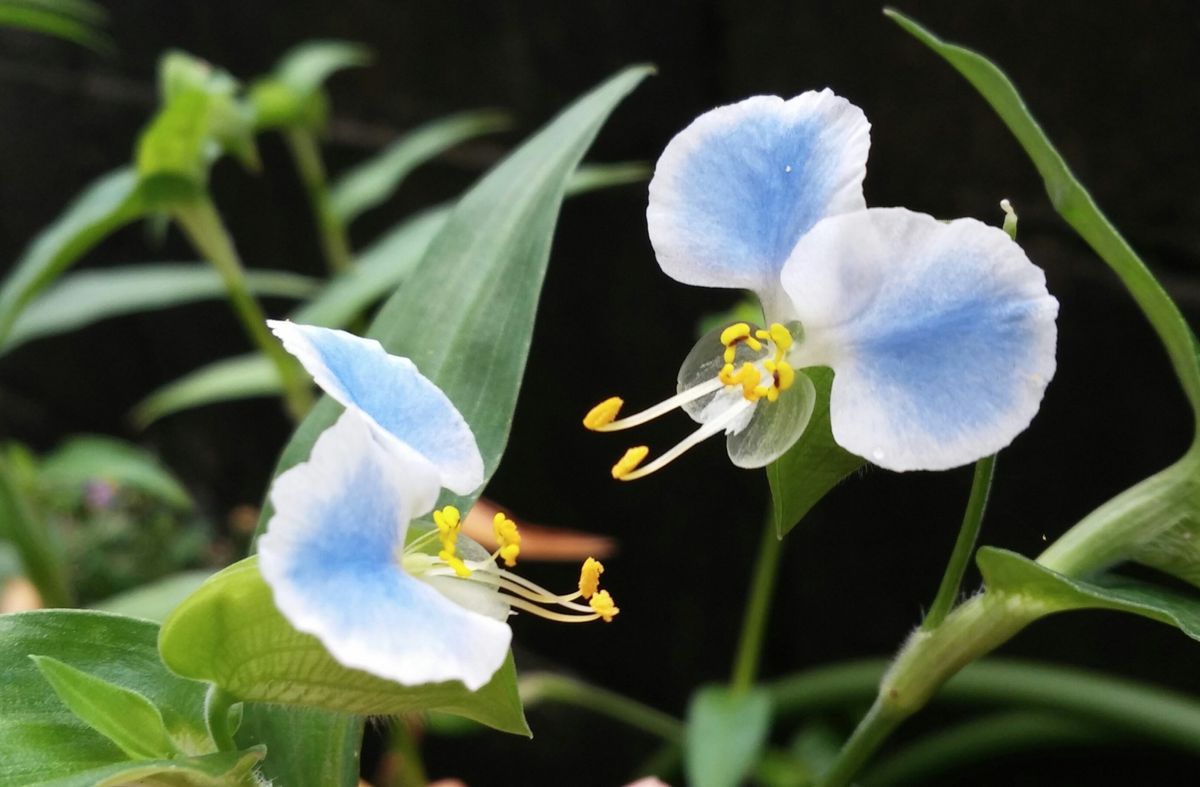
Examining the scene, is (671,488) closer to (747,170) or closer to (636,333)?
(636,333)

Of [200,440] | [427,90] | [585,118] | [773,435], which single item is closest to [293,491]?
[773,435]

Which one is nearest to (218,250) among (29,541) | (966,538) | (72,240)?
(72,240)

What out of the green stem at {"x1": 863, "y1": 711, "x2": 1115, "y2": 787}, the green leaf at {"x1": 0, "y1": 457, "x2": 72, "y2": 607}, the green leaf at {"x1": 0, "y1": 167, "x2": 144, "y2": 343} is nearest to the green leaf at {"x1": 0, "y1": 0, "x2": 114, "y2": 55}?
the green leaf at {"x1": 0, "y1": 167, "x2": 144, "y2": 343}

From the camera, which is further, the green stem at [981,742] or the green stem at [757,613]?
the green stem at [981,742]

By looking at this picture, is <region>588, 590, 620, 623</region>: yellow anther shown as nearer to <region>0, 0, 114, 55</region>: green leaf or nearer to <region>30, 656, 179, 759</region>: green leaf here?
<region>30, 656, 179, 759</region>: green leaf

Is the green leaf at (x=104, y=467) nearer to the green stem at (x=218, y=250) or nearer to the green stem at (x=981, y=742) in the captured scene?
the green stem at (x=218, y=250)

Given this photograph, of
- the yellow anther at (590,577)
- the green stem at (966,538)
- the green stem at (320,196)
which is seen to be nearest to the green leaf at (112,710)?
the yellow anther at (590,577)
